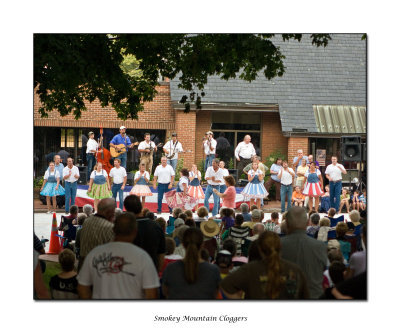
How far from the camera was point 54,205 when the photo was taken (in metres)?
14.9

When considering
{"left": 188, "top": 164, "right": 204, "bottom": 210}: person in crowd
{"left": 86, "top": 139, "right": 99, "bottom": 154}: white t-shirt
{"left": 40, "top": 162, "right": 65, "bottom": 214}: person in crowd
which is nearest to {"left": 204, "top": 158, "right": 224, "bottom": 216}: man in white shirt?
{"left": 188, "top": 164, "right": 204, "bottom": 210}: person in crowd

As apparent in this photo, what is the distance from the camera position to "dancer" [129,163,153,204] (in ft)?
51.3

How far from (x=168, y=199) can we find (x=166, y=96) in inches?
129

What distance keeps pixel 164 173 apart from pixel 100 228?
9.47 m

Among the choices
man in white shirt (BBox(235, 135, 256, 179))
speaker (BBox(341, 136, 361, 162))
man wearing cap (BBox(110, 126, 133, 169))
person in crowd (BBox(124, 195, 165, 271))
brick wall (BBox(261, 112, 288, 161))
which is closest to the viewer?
person in crowd (BBox(124, 195, 165, 271))

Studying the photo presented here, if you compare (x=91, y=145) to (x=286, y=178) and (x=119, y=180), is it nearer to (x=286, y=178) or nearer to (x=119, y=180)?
(x=119, y=180)

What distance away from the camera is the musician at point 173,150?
1611 cm

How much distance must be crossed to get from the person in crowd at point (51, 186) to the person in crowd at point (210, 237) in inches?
293

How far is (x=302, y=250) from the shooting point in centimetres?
550

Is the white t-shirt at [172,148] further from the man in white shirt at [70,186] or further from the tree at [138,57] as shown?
the tree at [138,57]

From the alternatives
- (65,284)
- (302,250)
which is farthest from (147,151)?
(302,250)

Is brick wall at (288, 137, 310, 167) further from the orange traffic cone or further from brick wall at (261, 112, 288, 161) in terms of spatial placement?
the orange traffic cone

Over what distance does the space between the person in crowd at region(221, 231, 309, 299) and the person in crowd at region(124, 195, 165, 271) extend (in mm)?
1489

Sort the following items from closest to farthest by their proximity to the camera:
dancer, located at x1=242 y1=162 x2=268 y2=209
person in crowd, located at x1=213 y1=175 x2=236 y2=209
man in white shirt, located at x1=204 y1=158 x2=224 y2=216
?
person in crowd, located at x1=213 y1=175 x2=236 y2=209 < man in white shirt, located at x1=204 y1=158 x2=224 y2=216 < dancer, located at x1=242 y1=162 x2=268 y2=209
